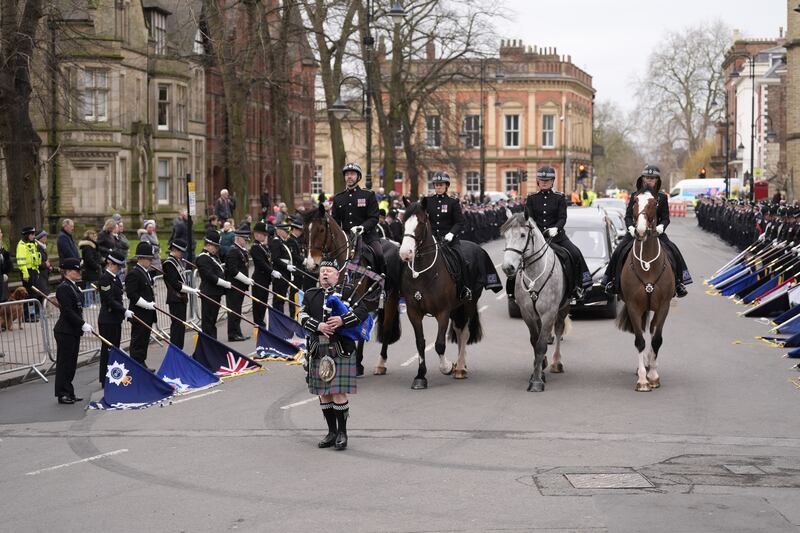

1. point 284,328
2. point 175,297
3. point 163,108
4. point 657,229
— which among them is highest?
point 163,108

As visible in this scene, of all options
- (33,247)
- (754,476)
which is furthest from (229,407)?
(33,247)

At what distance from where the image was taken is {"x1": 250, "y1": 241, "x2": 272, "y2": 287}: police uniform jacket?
20906 mm

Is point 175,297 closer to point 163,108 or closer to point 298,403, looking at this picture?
point 298,403

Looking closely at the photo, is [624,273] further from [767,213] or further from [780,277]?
[767,213]

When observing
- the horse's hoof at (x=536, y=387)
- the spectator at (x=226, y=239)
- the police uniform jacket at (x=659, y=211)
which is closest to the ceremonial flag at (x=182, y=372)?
the horse's hoof at (x=536, y=387)

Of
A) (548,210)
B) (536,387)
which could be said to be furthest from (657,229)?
(536,387)

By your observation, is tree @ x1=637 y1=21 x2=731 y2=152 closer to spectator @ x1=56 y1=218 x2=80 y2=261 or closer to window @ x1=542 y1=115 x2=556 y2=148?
window @ x1=542 y1=115 x2=556 y2=148

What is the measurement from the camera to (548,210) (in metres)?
15.7

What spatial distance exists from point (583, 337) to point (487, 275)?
14.2ft

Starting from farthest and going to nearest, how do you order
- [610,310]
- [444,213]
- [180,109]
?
[180,109], [610,310], [444,213]

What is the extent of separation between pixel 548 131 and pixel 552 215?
9764 cm

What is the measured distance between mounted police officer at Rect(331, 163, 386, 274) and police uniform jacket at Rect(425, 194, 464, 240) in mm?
729

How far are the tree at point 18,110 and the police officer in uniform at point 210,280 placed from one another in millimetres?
9235

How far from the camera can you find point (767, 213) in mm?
35469
